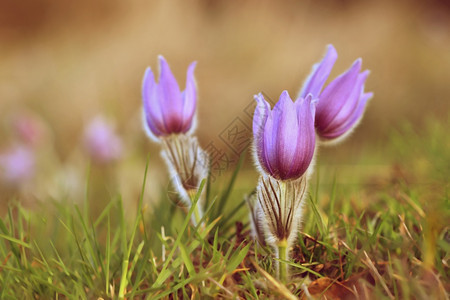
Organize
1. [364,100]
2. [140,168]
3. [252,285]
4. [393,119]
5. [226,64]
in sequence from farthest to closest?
[226,64], [393,119], [140,168], [364,100], [252,285]

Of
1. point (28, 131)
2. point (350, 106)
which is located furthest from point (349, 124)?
point (28, 131)

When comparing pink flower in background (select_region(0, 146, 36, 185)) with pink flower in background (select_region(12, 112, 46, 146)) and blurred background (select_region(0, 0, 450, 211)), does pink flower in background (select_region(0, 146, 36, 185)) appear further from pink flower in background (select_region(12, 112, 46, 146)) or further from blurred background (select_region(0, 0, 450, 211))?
blurred background (select_region(0, 0, 450, 211))

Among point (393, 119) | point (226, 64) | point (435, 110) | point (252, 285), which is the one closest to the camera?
point (252, 285)

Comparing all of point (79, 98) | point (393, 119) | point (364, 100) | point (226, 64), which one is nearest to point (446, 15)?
point (393, 119)

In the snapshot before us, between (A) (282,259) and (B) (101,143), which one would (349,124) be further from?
(B) (101,143)

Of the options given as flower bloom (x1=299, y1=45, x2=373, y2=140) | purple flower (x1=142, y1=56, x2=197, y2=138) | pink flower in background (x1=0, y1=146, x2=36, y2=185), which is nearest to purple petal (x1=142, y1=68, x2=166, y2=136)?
purple flower (x1=142, y1=56, x2=197, y2=138)

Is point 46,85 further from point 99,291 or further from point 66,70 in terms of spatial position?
point 99,291
